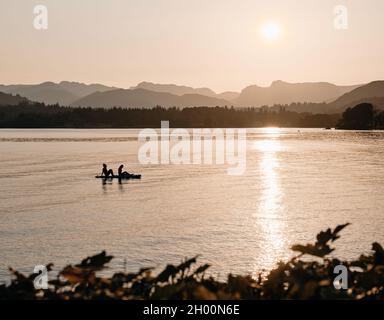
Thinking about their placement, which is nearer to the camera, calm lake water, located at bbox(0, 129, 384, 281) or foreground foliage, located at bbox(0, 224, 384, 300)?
foreground foliage, located at bbox(0, 224, 384, 300)

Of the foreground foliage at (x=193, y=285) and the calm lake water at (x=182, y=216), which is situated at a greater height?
the foreground foliage at (x=193, y=285)

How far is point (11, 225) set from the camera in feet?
129

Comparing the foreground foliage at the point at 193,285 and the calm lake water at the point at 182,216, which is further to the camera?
the calm lake water at the point at 182,216

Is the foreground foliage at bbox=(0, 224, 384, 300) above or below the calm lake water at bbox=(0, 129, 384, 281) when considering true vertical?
above

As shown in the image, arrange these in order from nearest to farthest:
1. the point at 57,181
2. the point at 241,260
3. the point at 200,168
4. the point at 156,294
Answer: the point at 156,294 → the point at 241,260 → the point at 57,181 → the point at 200,168

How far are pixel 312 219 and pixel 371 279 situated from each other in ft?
122

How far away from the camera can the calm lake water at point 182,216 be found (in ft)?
99.0

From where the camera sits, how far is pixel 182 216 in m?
43.9

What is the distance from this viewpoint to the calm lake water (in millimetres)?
30188

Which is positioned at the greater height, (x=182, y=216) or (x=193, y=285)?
(x=193, y=285)

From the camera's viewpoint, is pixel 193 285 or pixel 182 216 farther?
pixel 182 216
